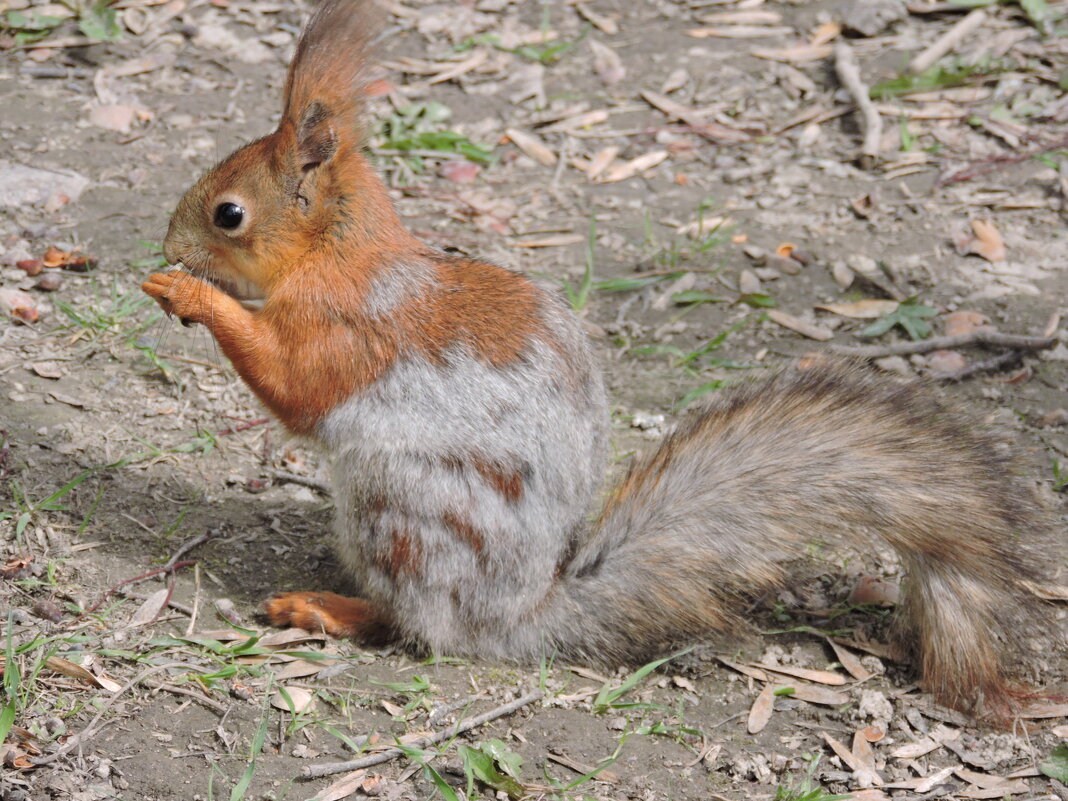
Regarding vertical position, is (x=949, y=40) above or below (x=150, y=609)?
above

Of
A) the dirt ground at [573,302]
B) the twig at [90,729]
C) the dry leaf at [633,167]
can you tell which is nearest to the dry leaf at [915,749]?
the dirt ground at [573,302]

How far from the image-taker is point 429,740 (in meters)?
2.37

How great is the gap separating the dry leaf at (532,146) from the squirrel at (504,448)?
1989 mm

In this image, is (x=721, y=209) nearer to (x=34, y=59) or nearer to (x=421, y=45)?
(x=421, y=45)

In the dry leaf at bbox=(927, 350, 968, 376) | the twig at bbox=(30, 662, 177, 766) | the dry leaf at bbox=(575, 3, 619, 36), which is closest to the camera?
the twig at bbox=(30, 662, 177, 766)

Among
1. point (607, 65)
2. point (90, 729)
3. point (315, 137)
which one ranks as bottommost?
point (90, 729)

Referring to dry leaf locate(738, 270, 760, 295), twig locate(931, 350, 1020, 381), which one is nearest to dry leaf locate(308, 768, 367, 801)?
twig locate(931, 350, 1020, 381)

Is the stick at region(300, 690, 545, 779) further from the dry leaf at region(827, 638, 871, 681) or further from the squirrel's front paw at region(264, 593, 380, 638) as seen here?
the dry leaf at region(827, 638, 871, 681)

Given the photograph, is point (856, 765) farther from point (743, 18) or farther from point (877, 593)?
point (743, 18)

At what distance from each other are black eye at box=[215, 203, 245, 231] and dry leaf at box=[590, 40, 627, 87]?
108 inches

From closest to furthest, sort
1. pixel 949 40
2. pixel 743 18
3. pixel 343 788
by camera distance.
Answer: pixel 343 788
pixel 949 40
pixel 743 18

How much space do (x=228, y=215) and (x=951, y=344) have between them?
2.24 metres

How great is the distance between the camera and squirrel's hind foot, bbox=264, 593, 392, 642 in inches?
108

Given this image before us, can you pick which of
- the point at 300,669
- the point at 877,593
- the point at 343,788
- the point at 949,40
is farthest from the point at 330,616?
the point at 949,40
